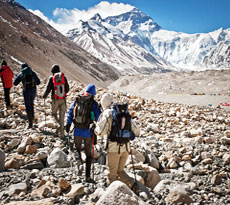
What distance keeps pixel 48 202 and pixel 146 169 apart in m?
2.39

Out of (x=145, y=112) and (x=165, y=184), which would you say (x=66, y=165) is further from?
(x=145, y=112)

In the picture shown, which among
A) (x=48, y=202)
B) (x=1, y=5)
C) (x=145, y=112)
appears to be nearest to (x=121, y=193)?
(x=48, y=202)

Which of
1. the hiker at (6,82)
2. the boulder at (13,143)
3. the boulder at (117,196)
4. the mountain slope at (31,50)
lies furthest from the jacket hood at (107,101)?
the mountain slope at (31,50)

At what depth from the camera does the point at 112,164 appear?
3594 millimetres

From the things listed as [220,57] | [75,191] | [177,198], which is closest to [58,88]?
[75,191]

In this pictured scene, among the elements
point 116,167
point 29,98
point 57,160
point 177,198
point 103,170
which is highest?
point 29,98

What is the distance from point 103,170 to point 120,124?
5.12 feet

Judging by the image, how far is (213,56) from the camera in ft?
644

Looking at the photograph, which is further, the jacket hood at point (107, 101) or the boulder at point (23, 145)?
the boulder at point (23, 145)

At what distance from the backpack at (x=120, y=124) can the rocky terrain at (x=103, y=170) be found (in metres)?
0.84

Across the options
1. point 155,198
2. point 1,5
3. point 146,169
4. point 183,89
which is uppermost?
point 1,5

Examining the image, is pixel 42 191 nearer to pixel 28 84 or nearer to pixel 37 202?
pixel 37 202

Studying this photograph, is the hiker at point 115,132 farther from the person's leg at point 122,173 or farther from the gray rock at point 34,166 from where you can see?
the gray rock at point 34,166

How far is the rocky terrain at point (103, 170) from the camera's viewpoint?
2965 millimetres
